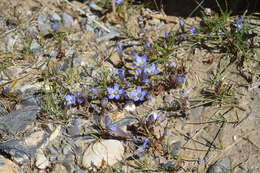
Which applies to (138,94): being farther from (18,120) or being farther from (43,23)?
(43,23)

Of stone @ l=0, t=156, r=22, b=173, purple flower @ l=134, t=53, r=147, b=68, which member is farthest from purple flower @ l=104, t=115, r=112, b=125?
stone @ l=0, t=156, r=22, b=173

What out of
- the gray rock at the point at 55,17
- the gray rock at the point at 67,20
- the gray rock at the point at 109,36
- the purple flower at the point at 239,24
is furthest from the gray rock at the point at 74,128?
the purple flower at the point at 239,24

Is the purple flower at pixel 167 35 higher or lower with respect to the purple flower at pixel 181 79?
higher

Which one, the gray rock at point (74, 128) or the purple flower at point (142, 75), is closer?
the gray rock at point (74, 128)

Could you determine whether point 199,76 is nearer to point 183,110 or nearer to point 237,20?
point 183,110

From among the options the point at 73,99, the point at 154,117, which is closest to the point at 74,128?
the point at 73,99

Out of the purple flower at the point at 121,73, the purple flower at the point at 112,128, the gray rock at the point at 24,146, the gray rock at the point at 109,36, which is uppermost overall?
the gray rock at the point at 109,36

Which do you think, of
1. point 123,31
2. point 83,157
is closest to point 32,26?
point 123,31

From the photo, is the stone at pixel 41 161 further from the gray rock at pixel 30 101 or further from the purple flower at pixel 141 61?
the purple flower at pixel 141 61
